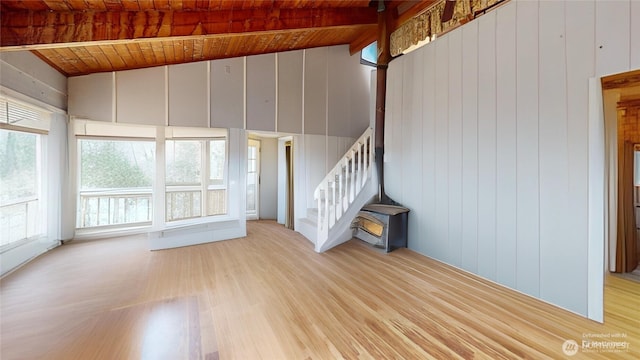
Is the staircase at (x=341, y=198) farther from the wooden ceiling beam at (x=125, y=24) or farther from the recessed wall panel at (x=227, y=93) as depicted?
the wooden ceiling beam at (x=125, y=24)

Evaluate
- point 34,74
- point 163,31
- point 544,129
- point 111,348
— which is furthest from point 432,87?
point 34,74

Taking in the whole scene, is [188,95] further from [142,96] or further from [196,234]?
[196,234]

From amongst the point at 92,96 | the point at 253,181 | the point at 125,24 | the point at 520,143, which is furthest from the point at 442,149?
the point at 92,96

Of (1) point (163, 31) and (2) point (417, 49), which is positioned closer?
(1) point (163, 31)

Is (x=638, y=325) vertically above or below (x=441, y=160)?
below

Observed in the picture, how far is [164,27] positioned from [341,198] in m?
3.36

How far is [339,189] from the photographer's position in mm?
4473

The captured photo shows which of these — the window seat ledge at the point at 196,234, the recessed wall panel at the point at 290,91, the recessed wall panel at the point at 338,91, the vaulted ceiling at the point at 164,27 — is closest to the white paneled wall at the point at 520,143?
the vaulted ceiling at the point at 164,27

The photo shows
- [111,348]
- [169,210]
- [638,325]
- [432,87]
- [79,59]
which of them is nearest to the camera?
[111,348]

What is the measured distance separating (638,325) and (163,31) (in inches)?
214

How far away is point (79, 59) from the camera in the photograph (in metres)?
3.56

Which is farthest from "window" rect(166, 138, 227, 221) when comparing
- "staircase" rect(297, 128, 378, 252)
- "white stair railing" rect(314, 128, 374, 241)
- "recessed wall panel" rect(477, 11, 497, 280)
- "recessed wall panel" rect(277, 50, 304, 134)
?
"recessed wall panel" rect(477, 11, 497, 280)

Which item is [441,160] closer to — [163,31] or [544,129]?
[544,129]

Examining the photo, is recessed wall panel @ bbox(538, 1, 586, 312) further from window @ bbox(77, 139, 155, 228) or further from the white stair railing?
window @ bbox(77, 139, 155, 228)
